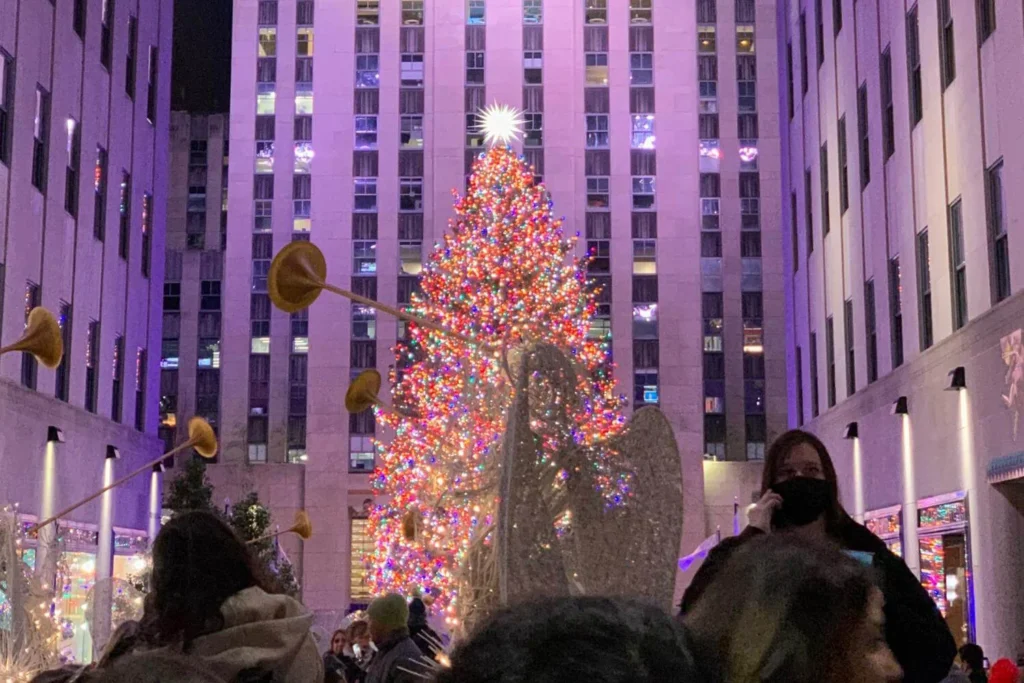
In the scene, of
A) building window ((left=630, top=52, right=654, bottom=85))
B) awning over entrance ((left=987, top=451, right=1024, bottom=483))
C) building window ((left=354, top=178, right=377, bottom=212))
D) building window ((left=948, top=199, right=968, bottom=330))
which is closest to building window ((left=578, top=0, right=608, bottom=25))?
building window ((left=630, top=52, right=654, bottom=85))

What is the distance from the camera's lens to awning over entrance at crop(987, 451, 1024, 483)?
15.3m

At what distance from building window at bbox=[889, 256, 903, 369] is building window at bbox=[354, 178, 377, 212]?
30080 mm

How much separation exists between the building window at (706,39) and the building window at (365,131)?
39.3 feet

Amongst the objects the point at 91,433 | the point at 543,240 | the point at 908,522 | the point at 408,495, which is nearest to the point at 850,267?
the point at 908,522

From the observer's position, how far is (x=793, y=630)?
2027 mm

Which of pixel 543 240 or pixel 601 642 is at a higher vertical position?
pixel 543 240

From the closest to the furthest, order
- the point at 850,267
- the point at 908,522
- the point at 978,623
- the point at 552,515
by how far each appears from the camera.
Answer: the point at 552,515 → the point at 978,623 → the point at 908,522 → the point at 850,267

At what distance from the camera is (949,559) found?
19.0 metres

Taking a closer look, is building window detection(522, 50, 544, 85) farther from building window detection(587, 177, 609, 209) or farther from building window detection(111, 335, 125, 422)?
building window detection(111, 335, 125, 422)

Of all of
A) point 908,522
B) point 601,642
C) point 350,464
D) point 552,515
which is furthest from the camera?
point 350,464

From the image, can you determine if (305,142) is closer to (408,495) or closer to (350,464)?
(350,464)

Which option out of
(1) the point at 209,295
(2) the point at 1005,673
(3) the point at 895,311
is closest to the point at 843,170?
(3) the point at 895,311

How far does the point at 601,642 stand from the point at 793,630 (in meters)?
0.88

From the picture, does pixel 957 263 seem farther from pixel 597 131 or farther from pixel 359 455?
Answer: pixel 359 455
